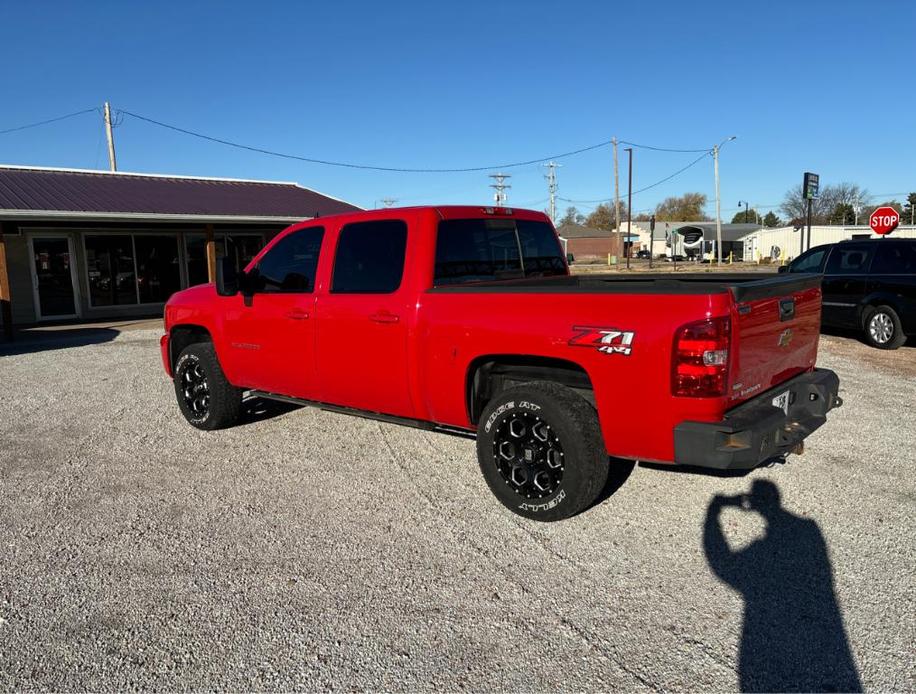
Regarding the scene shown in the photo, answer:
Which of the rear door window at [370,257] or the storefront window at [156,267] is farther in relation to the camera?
the storefront window at [156,267]

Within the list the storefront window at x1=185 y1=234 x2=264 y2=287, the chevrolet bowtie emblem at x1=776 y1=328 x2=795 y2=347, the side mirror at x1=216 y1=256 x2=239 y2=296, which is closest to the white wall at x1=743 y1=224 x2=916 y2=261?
the storefront window at x1=185 y1=234 x2=264 y2=287

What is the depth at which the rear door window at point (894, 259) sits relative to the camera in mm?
10117

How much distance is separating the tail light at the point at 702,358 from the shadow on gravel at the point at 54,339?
40.5ft

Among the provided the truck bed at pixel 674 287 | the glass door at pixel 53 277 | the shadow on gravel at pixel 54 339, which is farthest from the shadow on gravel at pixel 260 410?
the glass door at pixel 53 277

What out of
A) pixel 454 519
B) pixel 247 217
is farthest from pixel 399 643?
pixel 247 217

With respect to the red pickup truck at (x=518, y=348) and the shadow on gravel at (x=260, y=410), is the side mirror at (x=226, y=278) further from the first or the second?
the shadow on gravel at (x=260, y=410)

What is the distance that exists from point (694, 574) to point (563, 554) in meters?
0.68

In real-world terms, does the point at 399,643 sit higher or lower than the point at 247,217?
lower

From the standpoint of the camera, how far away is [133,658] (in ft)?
9.50

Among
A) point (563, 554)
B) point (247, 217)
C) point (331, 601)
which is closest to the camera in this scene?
point (331, 601)

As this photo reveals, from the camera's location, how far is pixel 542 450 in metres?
4.12

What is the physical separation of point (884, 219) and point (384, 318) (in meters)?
16.7

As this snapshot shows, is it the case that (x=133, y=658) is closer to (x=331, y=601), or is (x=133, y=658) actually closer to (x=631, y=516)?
(x=331, y=601)

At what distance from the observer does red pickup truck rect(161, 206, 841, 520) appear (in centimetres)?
351
